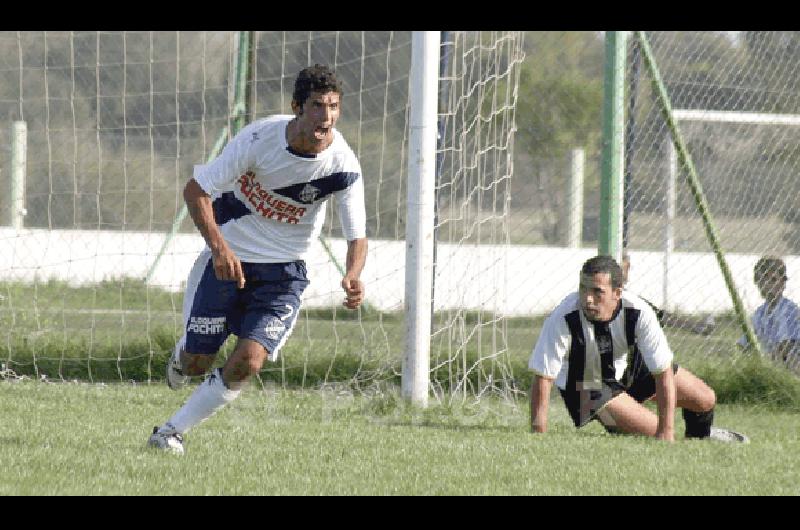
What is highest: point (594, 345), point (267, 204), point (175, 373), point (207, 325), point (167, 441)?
A: point (267, 204)

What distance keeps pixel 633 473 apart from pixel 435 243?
2964 mm

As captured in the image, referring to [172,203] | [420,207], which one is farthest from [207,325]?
[172,203]

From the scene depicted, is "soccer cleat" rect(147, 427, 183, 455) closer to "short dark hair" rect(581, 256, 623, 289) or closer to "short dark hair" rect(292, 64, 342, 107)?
"short dark hair" rect(292, 64, 342, 107)

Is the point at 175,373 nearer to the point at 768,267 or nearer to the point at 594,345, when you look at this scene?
the point at 594,345

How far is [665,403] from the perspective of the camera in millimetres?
7078

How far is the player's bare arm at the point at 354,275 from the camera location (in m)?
6.12

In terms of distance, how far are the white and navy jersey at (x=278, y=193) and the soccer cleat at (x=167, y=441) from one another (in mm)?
935

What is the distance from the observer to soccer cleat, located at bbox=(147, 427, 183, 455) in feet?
20.0

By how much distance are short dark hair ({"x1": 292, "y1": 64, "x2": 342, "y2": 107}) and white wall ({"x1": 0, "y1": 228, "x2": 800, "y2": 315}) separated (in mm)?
2894

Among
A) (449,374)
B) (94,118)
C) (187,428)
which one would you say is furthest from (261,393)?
(94,118)

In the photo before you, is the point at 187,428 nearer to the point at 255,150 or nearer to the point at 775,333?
the point at 255,150

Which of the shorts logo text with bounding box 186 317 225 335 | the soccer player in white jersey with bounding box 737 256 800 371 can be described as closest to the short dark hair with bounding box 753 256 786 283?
the soccer player in white jersey with bounding box 737 256 800 371

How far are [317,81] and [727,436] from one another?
124 inches

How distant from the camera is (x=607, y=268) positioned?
692 cm
